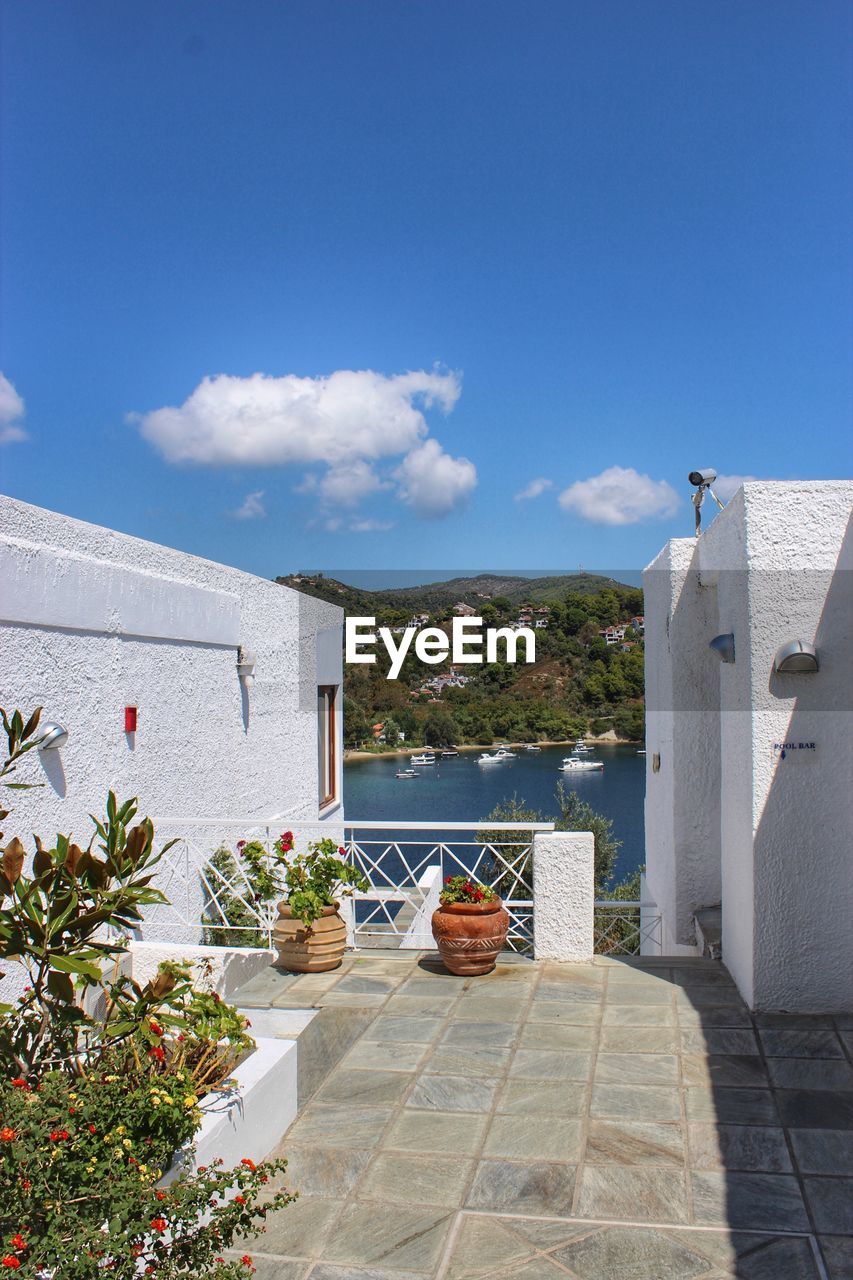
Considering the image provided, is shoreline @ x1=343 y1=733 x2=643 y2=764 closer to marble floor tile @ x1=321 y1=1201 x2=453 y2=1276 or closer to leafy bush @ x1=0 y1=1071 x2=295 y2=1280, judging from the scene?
marble floor tile @ x1=321 y1=1201 x2=453 y2=1276

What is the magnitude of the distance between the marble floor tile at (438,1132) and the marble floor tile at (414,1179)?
61 millimetres

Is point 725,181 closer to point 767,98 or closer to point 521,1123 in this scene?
point 767,98

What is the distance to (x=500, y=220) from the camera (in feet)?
47.9

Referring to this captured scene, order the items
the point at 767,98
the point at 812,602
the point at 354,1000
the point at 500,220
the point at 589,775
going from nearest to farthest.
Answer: the point at 812,602
the point at 354,1000
the point at 767,98
the point at 500,220
the point at 589,775

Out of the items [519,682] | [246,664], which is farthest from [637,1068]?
[519,682]

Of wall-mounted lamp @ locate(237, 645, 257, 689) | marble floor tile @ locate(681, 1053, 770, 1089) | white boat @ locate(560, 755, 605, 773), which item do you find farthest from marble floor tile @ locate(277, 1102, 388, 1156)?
white boat @ locate(560, 755, 605, 773)

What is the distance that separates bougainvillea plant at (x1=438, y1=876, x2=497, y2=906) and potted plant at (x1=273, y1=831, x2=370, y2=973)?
0.53m

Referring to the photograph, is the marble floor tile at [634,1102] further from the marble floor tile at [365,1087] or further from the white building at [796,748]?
the white building at [796,748]

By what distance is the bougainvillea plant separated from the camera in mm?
5621

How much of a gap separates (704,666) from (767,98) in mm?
6400

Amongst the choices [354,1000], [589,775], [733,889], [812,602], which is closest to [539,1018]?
[354,1000]

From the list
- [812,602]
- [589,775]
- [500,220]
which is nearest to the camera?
[812,602]

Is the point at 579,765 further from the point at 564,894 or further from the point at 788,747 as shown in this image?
the point at 788,747

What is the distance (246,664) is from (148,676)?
1.90 metres
